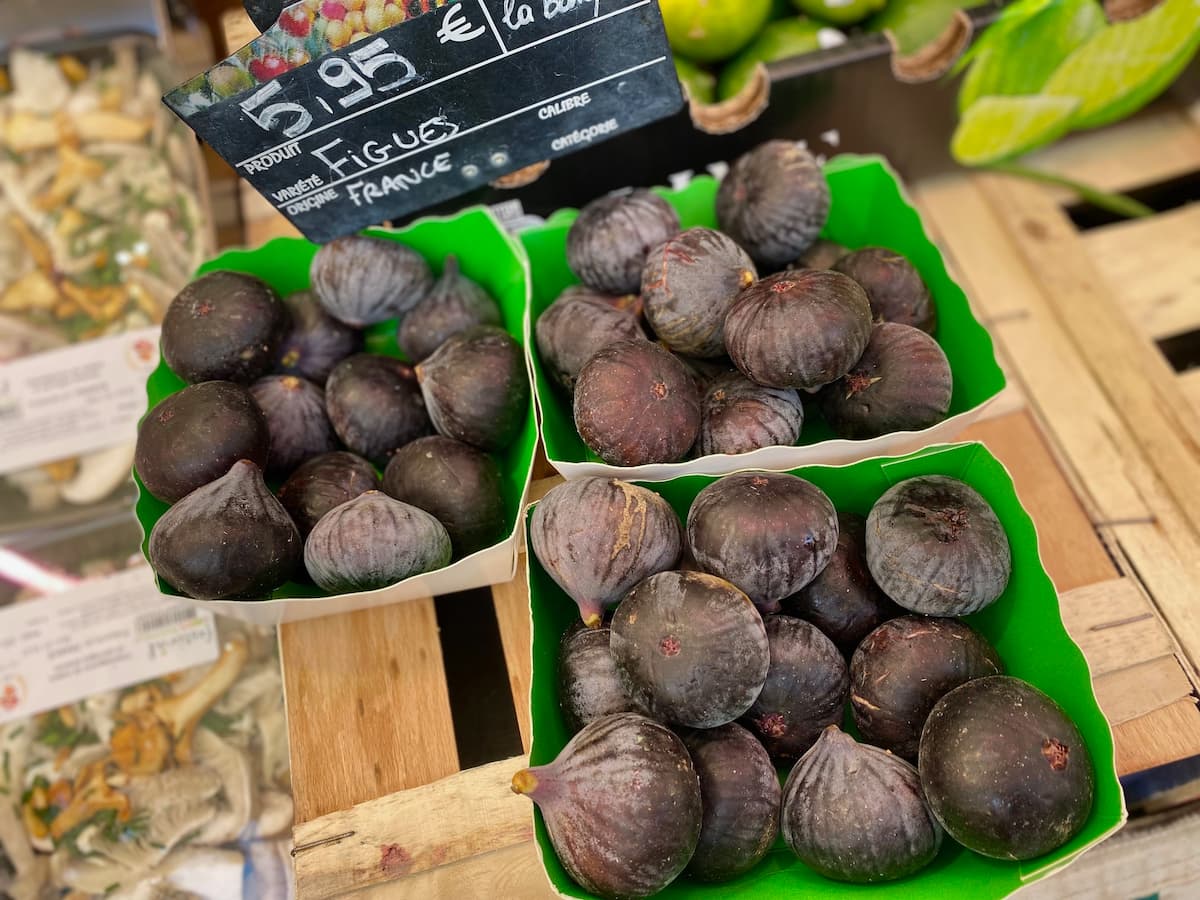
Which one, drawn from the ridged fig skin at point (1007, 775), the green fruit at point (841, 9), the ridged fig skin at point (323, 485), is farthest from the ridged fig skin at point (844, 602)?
the green fruit at point (841, 9)

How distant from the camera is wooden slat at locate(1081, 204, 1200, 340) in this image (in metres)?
2.16

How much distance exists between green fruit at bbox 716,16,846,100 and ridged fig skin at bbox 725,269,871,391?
92cm

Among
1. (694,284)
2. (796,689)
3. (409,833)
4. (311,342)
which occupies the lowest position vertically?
(409,833)

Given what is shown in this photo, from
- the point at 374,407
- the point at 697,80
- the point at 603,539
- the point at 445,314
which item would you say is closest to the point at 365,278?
the point at 445,314

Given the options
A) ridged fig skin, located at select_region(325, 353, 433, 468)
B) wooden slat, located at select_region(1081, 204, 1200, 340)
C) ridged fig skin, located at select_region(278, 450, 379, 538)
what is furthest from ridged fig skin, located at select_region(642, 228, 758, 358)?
wooden slat, located at select_region(1081, 204, 1200, 340)

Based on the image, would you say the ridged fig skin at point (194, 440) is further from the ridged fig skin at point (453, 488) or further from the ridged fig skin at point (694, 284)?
the ridged fig skin at point (694, 284)

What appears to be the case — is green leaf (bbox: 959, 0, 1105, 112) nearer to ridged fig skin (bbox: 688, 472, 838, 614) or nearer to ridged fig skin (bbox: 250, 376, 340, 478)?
ridged fig skin (bbox: 688, 472, 838, 614)

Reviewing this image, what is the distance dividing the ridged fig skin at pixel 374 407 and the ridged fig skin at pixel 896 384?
0.86 metres

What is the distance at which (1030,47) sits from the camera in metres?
2.13

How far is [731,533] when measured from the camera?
4.44 feet

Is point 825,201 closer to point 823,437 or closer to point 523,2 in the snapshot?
point 823,437

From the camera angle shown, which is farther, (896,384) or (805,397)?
(805,397)

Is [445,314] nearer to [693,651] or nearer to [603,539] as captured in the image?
[603,539]

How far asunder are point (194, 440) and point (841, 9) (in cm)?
182
